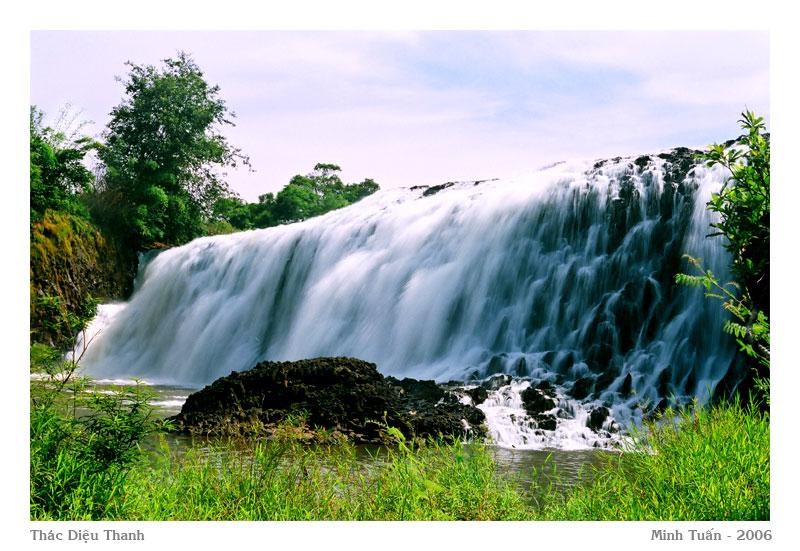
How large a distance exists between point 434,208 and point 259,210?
15.6m

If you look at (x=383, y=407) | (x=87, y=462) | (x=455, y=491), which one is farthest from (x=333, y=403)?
(x=87, y=462)

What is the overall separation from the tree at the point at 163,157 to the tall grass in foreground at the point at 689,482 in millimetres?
10111

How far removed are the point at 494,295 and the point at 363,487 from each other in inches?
274

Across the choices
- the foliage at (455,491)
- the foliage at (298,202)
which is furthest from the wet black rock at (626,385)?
the foliage at (298,202)

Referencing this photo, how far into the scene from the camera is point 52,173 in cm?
1008

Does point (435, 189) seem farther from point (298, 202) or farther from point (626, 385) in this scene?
point (298, 202)

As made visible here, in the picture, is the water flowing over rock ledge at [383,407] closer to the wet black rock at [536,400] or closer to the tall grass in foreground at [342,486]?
the wet black rock at [536,400]

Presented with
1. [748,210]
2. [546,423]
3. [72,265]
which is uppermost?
[748,210]

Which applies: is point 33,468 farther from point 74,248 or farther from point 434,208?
point 74,248

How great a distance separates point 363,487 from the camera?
4801mm

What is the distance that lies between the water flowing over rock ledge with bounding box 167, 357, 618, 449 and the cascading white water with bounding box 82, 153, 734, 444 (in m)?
0.64

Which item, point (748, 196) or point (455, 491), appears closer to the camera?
point (455, 491)

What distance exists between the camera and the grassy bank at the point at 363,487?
4438 millimetres
